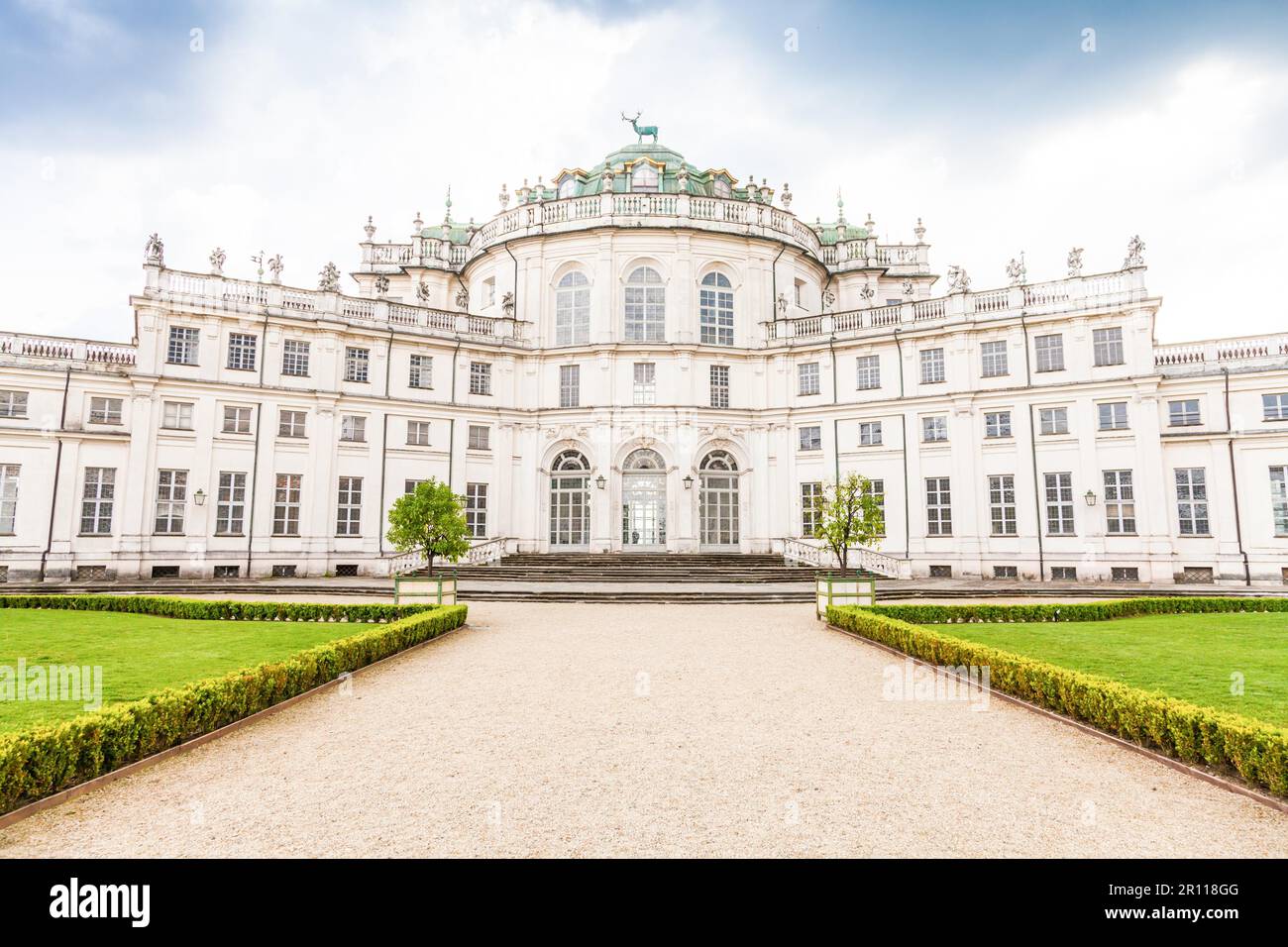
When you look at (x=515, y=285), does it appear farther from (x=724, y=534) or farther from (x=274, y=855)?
(x=274, y=855)

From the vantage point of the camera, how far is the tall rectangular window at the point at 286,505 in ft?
95.9

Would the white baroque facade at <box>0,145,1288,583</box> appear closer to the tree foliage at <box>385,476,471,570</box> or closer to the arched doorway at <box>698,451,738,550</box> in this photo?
the arched doorway at <box>698,451,738,550</box>

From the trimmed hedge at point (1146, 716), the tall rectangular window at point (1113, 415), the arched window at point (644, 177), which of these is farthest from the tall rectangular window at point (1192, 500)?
the arched window at point (644, 177)

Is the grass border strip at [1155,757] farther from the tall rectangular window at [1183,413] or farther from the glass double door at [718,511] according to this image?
the tall rectangular window at [1183,413]

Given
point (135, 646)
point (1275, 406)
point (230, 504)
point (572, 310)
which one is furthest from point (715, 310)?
point (135, 646)

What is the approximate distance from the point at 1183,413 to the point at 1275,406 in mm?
2934

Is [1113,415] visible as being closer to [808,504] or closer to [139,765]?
[808,504]

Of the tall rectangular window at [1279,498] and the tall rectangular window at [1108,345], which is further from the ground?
the tall rectangular window at [1108,345]

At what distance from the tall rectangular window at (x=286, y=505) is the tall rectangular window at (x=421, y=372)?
648cm

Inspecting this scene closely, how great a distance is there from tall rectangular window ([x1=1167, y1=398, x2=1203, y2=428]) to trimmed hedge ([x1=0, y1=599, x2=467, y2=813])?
31971 mm

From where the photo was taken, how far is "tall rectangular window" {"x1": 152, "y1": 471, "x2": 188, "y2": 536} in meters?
27.6

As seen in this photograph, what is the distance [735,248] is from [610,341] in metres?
8.46

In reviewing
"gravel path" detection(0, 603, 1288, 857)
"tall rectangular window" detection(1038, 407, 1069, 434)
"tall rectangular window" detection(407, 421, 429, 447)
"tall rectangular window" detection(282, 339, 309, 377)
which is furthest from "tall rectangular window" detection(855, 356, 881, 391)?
"tall rectangular window" detection(282, 339, 309, 377)

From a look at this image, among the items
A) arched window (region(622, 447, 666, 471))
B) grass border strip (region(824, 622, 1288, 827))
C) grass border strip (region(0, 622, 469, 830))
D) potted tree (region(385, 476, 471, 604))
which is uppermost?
arched window (region(622, 447, 666, 471))
